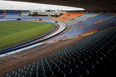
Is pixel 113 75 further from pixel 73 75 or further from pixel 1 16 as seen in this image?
pixel 1 16

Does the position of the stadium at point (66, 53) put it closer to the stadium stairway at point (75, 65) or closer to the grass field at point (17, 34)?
the stadium stairway at point (75, 65)

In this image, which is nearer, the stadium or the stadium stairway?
the stadium stairway

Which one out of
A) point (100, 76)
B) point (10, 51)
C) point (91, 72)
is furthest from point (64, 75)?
point (10, 51)

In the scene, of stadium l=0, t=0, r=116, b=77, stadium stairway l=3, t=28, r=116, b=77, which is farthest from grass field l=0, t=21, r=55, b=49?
stadium stairway l=3, t=28, r=116, b=77

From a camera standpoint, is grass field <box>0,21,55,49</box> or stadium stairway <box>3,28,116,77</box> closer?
stadium stairway <box>3,28,116,77</box>

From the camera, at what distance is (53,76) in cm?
246

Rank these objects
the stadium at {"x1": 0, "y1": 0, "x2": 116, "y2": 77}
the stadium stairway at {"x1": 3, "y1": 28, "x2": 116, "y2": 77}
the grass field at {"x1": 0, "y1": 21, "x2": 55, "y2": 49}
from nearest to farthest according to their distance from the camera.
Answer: the stadium stairway at {"x1": 3, "y1": 28, "x2": 116, "y2": 77}, the stadium at {"x1": 0, "y1": 0, "x2": 116, "y2": 77}, the grass field at {"x1": 0, "y1": 21, "x2": 55, "y2": 49}

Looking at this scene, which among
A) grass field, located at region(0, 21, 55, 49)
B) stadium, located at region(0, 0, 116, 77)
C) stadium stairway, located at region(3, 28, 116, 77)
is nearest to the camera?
stadium stairway, located at region(3, 28, 116, 77)

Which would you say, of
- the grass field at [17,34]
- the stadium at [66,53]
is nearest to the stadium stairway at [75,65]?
the stadium at [66,53]

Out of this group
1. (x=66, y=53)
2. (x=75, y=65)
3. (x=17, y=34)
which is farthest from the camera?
(x=17, y=34)

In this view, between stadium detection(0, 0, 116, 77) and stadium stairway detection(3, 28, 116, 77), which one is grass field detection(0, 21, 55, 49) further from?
stadium stairway detection(3, 28, 116, 77)

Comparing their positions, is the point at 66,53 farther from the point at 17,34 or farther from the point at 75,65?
the point at 17,34

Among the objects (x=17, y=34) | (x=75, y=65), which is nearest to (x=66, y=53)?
(x=75, y=65)

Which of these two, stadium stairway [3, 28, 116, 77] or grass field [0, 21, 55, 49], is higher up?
stadium stairway [3, 28, 116, 77]
